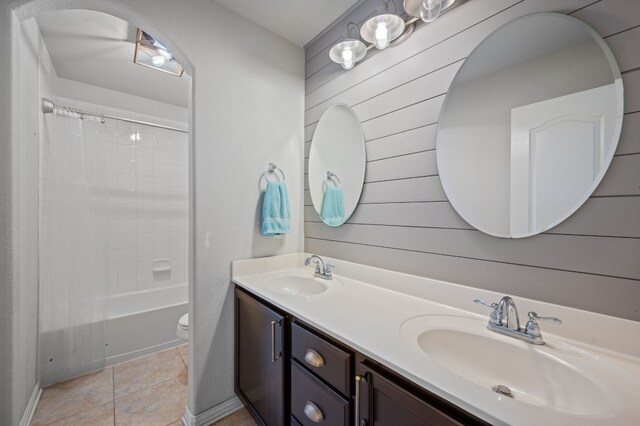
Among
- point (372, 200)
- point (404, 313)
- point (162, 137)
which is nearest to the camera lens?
point (404, 313)

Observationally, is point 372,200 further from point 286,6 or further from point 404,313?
point 286,6

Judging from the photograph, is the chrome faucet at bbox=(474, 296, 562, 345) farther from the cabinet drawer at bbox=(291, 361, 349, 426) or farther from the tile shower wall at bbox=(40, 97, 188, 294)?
the tile shower wall at bbox=(40, 97, 188, 294)

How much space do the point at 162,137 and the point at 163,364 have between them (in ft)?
7.29

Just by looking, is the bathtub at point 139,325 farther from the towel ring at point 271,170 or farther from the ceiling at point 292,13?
the ceiling at point 292,13

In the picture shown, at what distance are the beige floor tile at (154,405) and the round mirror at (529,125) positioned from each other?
6.70ft

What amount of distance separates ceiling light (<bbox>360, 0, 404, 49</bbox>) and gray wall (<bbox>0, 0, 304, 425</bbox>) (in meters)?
0.77

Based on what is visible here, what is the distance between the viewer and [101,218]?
212cm

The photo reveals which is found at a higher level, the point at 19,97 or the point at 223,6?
the point at 223,6

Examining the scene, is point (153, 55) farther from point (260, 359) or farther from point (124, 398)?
point (124, 398)

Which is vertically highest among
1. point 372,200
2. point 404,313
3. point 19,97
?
point 19,97

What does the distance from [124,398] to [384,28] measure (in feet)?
8.95

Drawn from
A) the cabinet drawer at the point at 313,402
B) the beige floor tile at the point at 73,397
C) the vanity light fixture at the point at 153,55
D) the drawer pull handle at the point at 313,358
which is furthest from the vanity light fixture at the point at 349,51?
the beige floor tile at the point at 73,397

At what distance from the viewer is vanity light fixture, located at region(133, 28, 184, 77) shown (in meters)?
1.60

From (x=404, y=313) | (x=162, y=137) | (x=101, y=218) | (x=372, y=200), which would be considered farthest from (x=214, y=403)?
(x=162, y=137)
